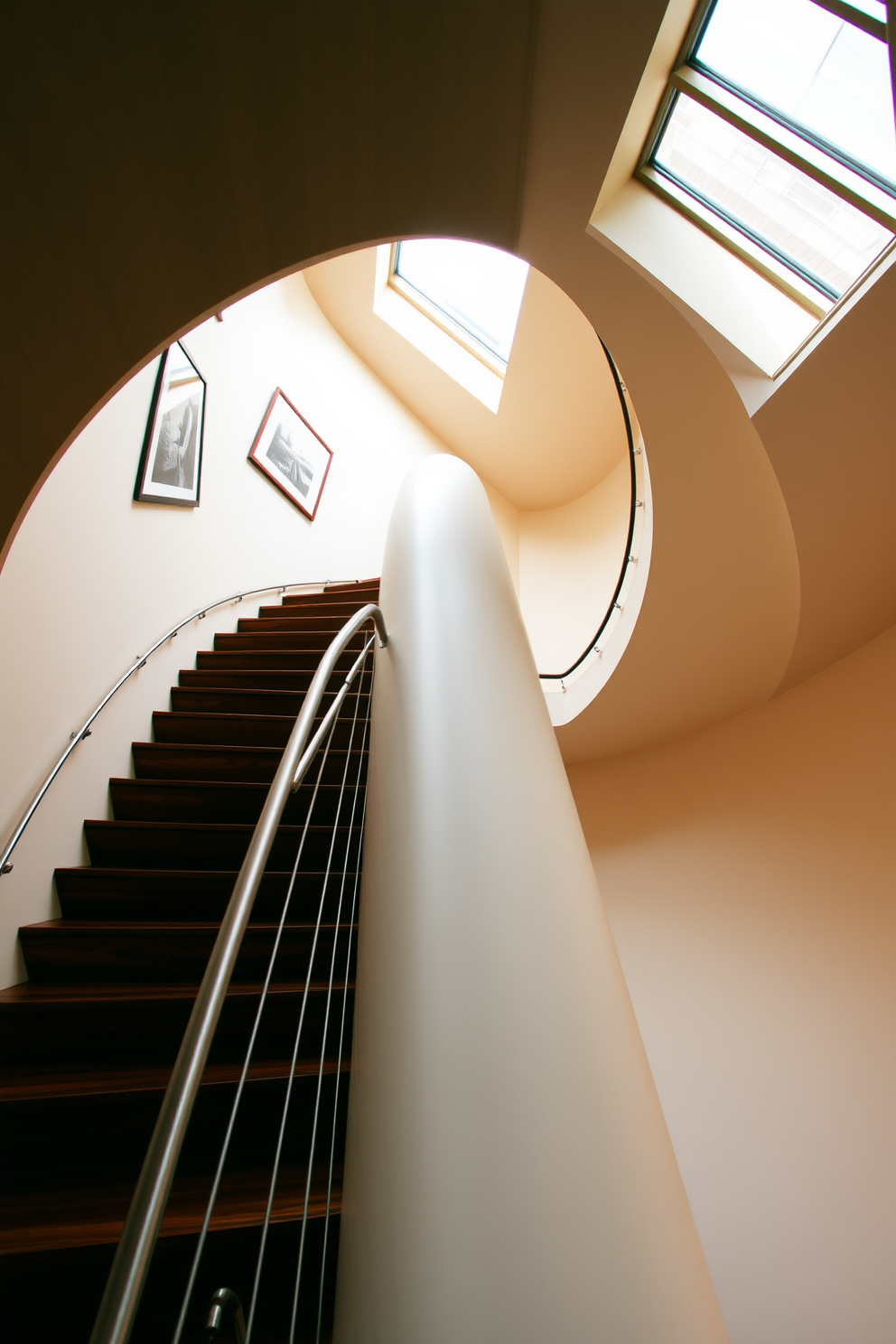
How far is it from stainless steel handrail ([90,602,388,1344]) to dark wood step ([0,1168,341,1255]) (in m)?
0.69

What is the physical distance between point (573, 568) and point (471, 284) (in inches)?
120

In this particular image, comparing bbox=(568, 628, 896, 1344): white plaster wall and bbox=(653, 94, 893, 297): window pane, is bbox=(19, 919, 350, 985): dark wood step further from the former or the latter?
bbox=(653, 94, 893, 297): window pane

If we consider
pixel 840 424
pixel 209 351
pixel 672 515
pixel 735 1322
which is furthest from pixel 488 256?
pixel 735 1322

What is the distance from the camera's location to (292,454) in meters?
5.39

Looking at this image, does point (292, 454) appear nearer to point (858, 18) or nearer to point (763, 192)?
point (763, 192)

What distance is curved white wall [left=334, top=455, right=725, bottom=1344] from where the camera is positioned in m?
0.83

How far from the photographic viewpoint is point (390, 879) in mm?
1321

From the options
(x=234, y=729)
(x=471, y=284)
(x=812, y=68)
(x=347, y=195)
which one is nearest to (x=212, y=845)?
(x=234, y=729)

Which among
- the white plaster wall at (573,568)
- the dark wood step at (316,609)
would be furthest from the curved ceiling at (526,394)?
the dark wood step at (316,609)

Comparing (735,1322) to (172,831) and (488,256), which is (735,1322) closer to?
(172,831)

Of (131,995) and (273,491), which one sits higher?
(273,491)

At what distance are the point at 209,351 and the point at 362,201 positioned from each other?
3009 millimetres

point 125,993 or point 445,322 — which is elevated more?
point 445,322

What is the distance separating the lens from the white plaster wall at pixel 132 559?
93.3 inches
